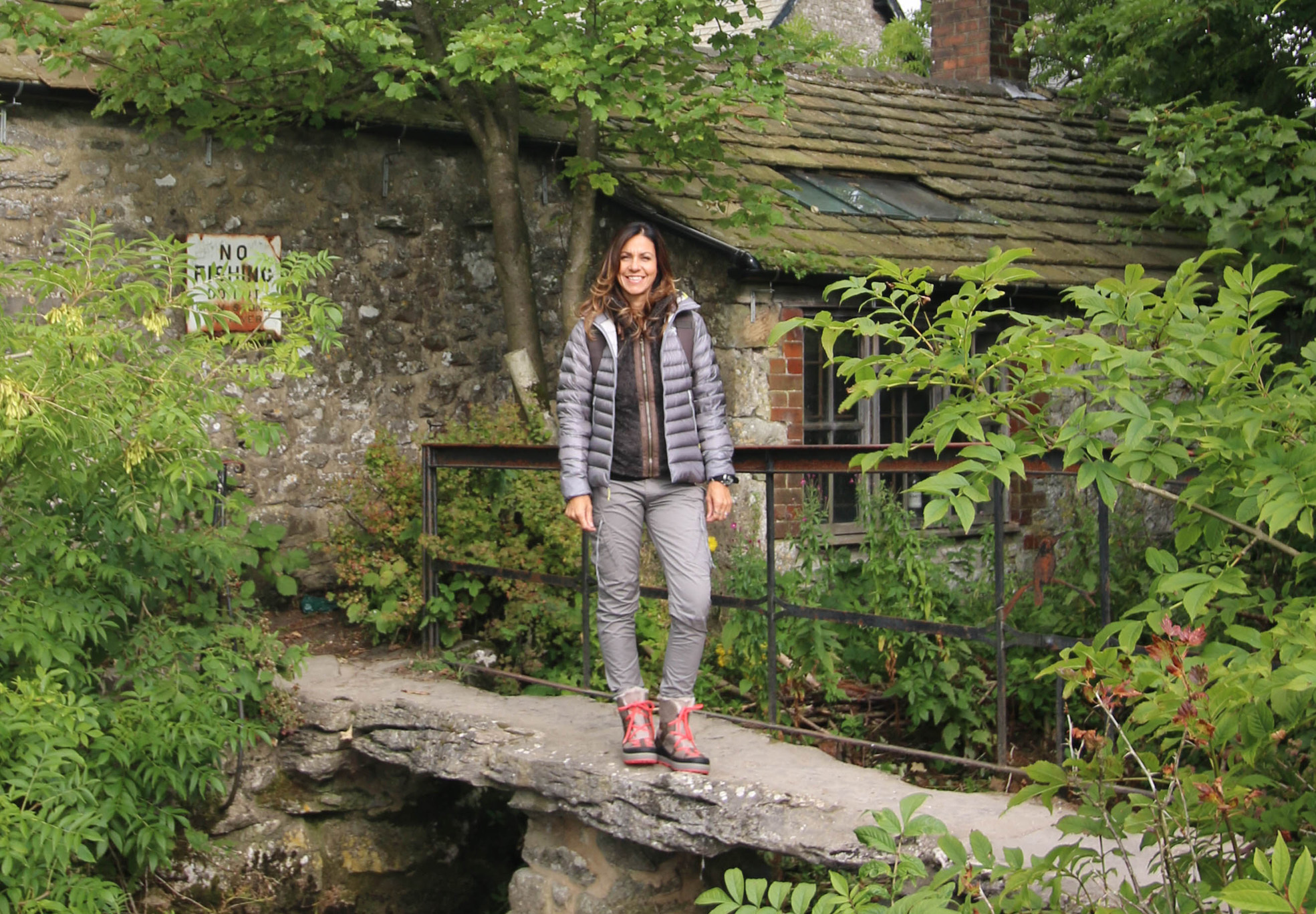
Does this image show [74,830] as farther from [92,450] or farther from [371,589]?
[371,589]

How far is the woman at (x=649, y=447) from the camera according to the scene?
13.2 ft

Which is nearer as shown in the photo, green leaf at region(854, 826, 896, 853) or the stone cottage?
green leaf at region(854, 826, 896, 853)

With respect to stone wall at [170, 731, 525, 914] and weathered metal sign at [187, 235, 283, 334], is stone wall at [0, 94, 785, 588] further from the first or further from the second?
stone wall at [170, 731, 525, 914]

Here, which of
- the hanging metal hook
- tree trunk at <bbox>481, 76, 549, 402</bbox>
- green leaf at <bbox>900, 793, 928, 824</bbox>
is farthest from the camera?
tree trunk at <bbox>481, 76, 549, 402</bbox>

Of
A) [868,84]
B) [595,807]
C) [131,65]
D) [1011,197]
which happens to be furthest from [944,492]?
[868,84]

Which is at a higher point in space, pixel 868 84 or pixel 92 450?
pixel 868 84

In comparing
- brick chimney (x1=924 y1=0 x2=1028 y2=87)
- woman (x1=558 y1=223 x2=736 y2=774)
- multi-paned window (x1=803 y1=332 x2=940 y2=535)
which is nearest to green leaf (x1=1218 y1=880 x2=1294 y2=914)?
woman (x1=558 y1=223 x2=736 y2=774)

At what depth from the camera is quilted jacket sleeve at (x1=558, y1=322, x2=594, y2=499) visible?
4016mm

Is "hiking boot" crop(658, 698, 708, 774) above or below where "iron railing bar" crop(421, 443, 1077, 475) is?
below

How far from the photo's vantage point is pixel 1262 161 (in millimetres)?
7312

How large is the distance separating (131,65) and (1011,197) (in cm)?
573

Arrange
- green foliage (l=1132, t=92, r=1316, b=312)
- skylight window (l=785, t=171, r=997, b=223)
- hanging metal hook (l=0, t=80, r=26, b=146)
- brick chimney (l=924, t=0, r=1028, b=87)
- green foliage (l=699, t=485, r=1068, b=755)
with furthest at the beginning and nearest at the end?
brick chimney (l=924, t=0, r=1028, b=87), skylight window (l=785, t=171, r=997, b=223), green foliage (l=1132, t=92, r=1316, b=312), hanging metal hook (l=0, t=80, r=26, b=146), green foliage (l=699, t=485, r=1068, b=755)

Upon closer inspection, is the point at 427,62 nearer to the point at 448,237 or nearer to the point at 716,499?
the point at 448,237

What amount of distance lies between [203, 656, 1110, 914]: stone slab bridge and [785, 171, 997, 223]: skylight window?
396cm
